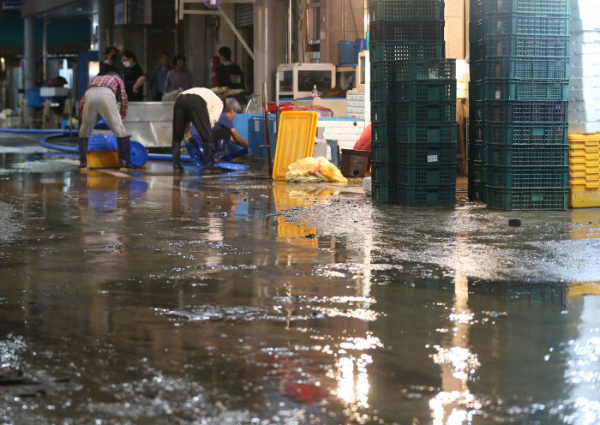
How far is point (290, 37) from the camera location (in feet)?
69.9

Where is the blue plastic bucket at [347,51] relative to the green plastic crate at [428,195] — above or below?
above

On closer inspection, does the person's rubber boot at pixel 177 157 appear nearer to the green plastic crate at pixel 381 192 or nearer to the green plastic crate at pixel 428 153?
the green plastic crate at pixel 381 192

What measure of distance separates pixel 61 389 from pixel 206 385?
57 centimetres

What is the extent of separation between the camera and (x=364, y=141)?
14727 millimetres

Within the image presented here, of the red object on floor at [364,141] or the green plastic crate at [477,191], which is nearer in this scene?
the green plastic crate at [477,191]

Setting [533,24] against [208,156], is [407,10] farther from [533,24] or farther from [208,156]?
[208,156]

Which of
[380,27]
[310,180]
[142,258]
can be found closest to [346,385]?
[142,258]

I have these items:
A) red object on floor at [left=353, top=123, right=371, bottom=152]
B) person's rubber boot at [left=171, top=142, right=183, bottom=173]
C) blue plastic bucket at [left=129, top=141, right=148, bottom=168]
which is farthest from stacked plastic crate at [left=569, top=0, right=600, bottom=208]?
blue plastic bucket at [left=129, top=141, right=148, bottom=168]

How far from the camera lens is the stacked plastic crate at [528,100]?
396 inches

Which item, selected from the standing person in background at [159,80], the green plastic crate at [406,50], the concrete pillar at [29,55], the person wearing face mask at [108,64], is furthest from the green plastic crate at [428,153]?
the concrete pillar at [29,55]

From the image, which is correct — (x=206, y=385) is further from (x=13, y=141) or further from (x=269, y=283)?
(x=13, y=141)

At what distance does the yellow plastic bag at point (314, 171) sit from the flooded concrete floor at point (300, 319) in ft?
14.2

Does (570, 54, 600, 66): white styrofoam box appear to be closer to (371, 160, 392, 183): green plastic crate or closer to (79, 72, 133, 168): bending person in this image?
(371, 160, 392, 183): green plastic crate

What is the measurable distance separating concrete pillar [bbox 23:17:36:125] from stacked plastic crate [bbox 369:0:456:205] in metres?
30.5
